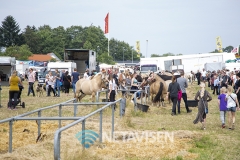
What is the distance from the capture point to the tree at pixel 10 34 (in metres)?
122

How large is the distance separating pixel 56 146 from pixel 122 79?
2219cm

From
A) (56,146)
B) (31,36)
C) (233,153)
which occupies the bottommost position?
(233,153)

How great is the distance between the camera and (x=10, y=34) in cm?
12169

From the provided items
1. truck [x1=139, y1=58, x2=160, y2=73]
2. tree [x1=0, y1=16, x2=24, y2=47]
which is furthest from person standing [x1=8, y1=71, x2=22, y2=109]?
tree [x1=0, y1=16, x2=24, y2=47]

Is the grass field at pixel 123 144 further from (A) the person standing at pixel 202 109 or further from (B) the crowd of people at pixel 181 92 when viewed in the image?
(B) the crowd of people at pixel 181 92

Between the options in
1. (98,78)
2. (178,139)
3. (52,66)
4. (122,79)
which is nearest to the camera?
(178,139)

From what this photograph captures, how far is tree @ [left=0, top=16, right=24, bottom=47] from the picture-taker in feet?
399

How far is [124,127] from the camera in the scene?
13.6m

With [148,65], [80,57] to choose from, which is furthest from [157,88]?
[148,65]

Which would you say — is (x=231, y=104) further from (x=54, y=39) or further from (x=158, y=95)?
(x=54, y=39)

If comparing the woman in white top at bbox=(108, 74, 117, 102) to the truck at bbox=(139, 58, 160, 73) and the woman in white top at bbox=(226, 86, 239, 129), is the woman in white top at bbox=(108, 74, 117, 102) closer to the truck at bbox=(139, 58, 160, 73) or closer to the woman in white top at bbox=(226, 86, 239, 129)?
the woman in white top at bbox=(226, 86, 239, 129)

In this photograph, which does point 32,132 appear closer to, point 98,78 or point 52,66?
point 98,78

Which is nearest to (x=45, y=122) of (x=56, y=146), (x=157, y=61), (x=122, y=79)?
(x=56, y=146)

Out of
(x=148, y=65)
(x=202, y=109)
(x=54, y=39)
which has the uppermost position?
(x=54, y=39)
